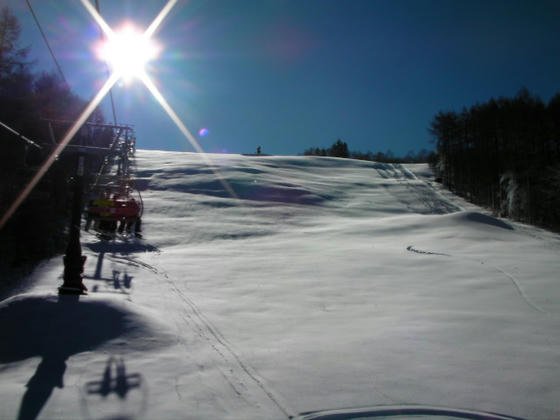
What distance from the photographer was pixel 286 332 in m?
7.11

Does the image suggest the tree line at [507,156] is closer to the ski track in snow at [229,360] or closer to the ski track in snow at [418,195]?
the ski track in snow at [418,195]

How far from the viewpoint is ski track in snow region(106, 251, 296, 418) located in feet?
14.9

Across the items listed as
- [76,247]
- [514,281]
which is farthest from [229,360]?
[514,281]

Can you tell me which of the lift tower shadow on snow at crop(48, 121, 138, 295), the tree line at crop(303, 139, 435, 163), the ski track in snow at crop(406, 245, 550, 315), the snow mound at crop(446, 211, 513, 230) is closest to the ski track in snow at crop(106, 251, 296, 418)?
the lift tower shadow on snow at crop(48, 121, 138, 295)

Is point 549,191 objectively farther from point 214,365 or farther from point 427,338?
point 214,365

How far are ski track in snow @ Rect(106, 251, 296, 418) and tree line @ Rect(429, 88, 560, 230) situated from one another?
30571 mm

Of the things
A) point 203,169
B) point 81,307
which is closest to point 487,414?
point 81,307

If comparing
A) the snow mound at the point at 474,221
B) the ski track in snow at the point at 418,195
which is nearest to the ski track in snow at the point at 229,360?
the snow mound at the point at 474,221

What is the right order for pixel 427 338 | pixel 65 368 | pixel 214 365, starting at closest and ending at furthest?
pixel 65 368 < pixel 214 365 < pixel 427 338

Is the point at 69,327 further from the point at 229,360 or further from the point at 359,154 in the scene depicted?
the point at 359,154

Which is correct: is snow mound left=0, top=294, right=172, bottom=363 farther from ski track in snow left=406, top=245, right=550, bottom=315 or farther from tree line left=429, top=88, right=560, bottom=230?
tree line left=429, top=88, right=560, bottom=230

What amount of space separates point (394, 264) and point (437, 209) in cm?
2091

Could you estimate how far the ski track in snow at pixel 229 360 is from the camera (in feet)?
14.9

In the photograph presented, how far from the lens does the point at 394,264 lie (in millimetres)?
13297
